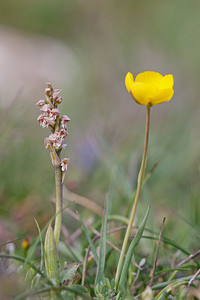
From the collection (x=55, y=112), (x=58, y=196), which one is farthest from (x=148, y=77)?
(x=58, y=196)

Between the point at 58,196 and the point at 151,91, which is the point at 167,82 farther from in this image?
the point at 58,196

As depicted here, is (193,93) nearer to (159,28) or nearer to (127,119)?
(127,119)

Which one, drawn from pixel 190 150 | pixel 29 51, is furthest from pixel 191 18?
pixel 190 150

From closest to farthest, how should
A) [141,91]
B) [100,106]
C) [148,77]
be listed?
[141,91] < [148,77] < [100,106]

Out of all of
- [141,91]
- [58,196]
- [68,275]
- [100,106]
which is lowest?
[68,275]

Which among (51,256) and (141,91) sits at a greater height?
(141,91)

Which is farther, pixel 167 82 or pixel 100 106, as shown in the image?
pixel 100 106

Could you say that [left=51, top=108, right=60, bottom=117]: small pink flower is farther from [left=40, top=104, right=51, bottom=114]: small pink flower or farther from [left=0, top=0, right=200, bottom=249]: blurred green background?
[left=0, top=0, right=200, bottom=249]: blurred green background
